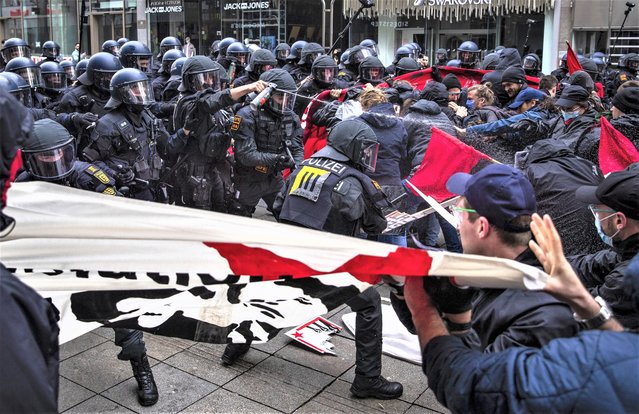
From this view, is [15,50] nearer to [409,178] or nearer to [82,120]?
[82,120]

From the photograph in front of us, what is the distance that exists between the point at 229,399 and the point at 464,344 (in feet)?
8.19

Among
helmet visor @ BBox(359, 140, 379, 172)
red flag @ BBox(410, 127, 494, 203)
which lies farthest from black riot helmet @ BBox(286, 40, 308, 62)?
helmet visor @ BBox(359, 140, 379, 172)

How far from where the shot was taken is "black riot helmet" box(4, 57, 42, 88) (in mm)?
9156

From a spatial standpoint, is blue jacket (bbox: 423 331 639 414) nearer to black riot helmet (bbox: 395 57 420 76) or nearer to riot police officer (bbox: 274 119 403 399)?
riot police officer (bbox: 274 119 403 399)

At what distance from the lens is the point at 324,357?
499 centimetres

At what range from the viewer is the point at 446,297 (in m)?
2.26

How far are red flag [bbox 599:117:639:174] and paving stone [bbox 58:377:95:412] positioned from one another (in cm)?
420

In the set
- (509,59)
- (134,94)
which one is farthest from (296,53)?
(134,94)

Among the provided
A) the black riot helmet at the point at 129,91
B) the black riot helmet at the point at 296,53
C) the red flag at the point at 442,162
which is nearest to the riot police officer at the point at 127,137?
the black riot helmet at the point at 129,91

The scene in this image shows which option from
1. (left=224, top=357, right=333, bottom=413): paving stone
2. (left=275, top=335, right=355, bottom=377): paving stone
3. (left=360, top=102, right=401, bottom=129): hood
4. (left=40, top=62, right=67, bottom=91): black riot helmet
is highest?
(left=40, top=62, right=67, bottom=91): black riot helmet

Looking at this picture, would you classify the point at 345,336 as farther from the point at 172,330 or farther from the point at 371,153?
the point at 172,330

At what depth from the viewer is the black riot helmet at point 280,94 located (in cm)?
686

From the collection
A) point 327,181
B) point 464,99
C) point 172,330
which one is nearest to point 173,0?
point 464,99

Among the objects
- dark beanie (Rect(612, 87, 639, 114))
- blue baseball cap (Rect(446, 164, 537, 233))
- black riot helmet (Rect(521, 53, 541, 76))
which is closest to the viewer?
blue baseball cap (Rect(446, 164, 537, 233))
